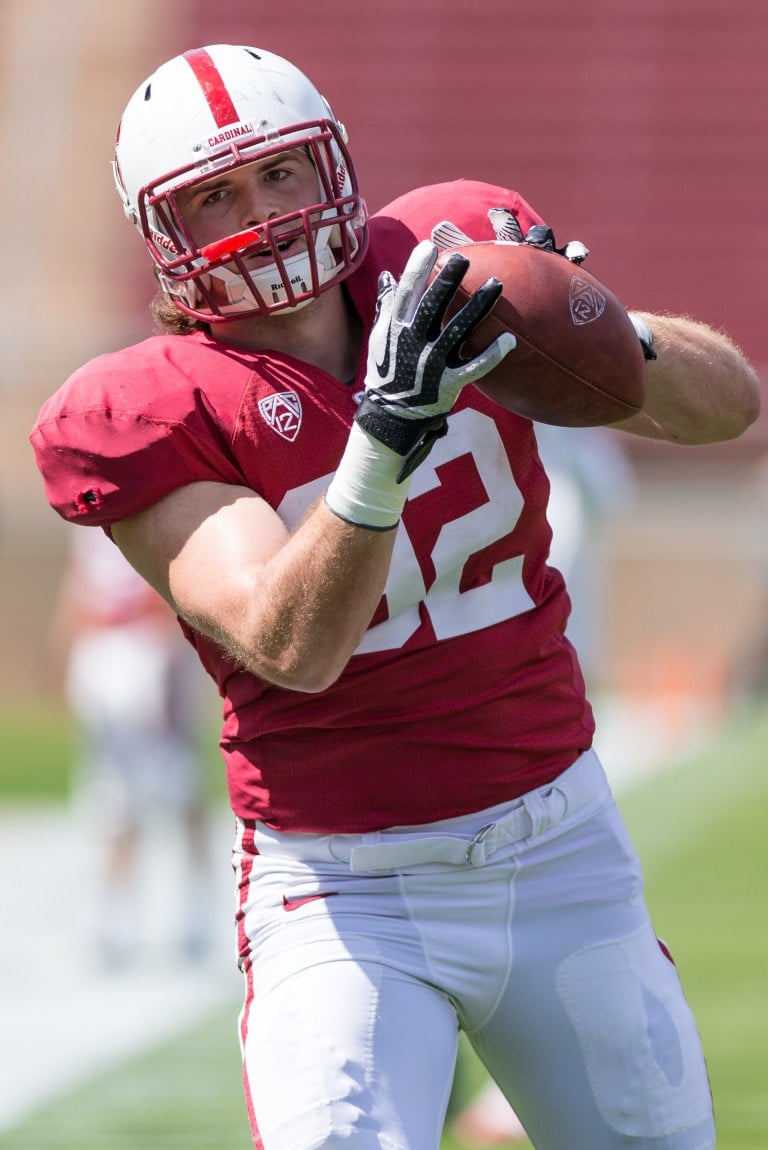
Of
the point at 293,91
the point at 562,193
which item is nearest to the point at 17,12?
the point at 562,193

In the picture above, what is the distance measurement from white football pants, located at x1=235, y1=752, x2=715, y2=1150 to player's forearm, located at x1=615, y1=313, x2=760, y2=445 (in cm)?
56

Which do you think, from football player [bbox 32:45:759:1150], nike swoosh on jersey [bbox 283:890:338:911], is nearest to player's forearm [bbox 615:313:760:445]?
football player [bbox 32:45:759:1150]

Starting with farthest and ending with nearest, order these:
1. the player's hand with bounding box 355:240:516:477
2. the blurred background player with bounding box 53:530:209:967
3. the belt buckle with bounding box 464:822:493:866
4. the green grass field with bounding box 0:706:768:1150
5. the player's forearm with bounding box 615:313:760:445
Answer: the blurred background player with bounding box 53:530:209:967 → the green grass field with bounding box 0:706:768:1150 → the player's forearm with bounding box 615:313:760:445 → the belt buckle with bounding box 464:822:493:866 → the player's hand with bounding box 355:240:516:477

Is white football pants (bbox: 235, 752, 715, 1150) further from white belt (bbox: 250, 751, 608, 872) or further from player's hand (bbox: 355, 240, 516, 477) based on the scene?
player's hand (bbox: 355, 240, 516, 477)

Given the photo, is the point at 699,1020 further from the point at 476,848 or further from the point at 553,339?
the point at 553,339

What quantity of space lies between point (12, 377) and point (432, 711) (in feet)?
39.9

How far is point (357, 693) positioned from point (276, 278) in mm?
542

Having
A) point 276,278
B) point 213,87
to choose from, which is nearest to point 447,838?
point 276,278

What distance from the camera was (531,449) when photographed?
7.93ft

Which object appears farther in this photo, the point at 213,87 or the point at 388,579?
the point at 213,87

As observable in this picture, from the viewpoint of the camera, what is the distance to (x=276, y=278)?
7.45ft

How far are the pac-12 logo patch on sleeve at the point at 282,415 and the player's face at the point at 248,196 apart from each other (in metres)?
0.25

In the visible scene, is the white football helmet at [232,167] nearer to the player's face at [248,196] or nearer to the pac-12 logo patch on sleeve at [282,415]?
the player's face at [248,196]

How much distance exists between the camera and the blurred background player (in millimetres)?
6016
